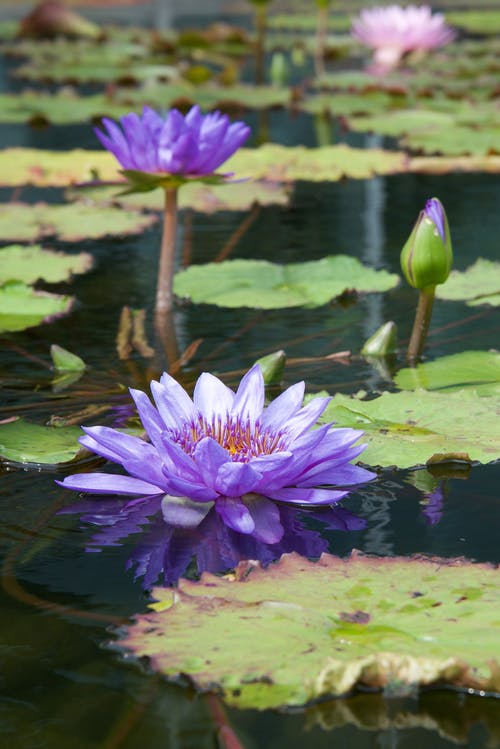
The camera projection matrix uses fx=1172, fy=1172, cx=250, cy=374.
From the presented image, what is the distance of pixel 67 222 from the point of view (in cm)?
325

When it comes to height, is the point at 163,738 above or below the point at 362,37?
below

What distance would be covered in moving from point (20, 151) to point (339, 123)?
1.98 m

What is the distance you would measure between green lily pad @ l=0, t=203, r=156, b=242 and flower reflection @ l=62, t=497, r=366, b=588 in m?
1.64

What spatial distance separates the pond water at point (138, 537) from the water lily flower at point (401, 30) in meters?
3.03

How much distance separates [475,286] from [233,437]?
→ 3.79 feet

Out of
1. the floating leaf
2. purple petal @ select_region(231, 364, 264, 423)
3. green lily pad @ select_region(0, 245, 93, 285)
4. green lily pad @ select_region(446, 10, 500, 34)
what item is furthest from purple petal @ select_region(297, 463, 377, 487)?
green lily pad @ select_region(446, 10, 500, 34)

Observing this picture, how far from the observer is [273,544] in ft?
4.75

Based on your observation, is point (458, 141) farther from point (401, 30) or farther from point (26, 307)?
point (26, 307)

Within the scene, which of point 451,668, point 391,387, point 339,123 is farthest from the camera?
point 339,123

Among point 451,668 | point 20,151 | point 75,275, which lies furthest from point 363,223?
point 451,668

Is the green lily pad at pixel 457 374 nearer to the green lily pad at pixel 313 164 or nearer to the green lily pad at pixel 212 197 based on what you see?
the green lily pad at pixel 212 197

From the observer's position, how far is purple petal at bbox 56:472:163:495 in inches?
60.1

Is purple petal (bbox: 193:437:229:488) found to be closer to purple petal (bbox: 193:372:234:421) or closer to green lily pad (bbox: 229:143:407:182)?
purple petal (bbox: 193:372:234:421)

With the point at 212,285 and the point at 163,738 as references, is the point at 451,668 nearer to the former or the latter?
the point at 163,738
